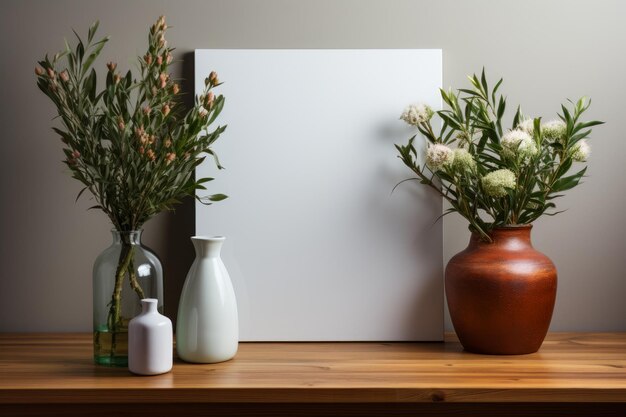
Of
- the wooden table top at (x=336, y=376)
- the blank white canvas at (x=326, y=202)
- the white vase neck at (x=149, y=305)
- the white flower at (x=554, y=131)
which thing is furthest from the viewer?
the blank white canvas at (x=326, y=202)

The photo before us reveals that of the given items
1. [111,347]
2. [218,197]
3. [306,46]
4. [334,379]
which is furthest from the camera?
[306,46]

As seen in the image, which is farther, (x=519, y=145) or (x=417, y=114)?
(x=417, y=114)

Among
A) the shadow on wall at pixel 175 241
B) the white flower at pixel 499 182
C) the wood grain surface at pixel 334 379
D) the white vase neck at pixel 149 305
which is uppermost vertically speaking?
the white flower at pixel 499 182

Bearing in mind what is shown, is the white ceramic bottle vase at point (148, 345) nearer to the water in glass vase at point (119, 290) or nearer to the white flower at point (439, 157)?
the water in glass vase at point (119, 290)

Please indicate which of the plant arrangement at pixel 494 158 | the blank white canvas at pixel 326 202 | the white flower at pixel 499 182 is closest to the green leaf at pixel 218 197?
the blank white canvas at pixel 326 202

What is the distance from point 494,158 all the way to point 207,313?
59 cm

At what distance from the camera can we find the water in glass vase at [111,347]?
111 cm

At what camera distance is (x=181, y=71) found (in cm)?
136

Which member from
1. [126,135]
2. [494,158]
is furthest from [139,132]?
[494,158]

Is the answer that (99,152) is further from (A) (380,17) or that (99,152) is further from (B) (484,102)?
(B) (484,102)

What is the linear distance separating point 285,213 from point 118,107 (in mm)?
382

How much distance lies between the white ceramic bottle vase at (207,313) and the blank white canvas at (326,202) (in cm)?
17

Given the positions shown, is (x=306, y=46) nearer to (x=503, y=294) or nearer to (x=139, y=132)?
(x=139, y=132)

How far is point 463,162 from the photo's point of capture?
3.87 feet
